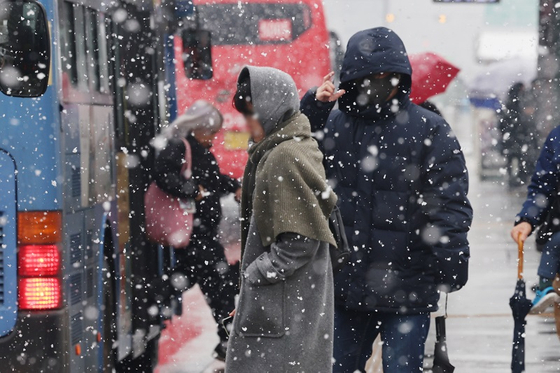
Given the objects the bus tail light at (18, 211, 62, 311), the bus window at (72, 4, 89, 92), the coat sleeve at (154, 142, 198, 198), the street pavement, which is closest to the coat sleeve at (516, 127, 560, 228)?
the street pavement

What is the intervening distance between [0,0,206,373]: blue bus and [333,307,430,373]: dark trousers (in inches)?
58.5

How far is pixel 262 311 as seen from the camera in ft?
14.0

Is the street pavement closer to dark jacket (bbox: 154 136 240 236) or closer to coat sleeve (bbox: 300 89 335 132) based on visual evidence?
dark jacket (bbox: 154 136 240 236)

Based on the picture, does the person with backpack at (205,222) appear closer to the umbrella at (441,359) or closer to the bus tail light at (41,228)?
the bus tail light at (41,228)

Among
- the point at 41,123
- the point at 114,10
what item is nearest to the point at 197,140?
the point at 114,10

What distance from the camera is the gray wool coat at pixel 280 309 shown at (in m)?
4.23

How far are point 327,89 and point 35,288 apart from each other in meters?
1.83

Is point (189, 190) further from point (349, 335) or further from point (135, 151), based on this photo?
point (349, 335)

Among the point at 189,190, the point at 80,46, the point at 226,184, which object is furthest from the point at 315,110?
the point at 226,184

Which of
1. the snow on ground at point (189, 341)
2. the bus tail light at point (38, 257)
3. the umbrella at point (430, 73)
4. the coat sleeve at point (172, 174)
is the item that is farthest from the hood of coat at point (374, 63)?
the umbrella at point (430, 73)

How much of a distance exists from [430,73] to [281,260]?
5.51 metres

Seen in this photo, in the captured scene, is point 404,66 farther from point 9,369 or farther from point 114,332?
point 114,332

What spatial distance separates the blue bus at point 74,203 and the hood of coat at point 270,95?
1.65m

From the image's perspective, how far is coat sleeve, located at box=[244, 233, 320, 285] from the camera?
4195 mm
